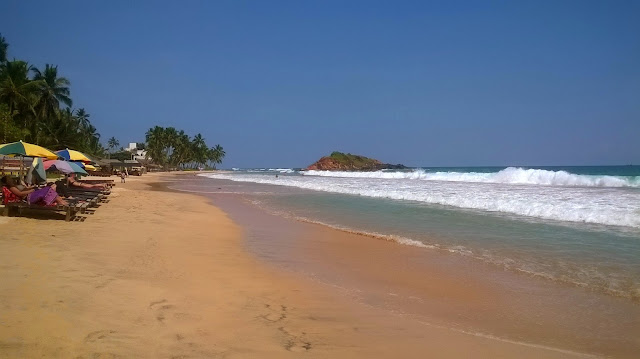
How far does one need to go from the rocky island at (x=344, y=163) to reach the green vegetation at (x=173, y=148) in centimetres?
3678

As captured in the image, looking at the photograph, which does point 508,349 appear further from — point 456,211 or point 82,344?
point 456,211

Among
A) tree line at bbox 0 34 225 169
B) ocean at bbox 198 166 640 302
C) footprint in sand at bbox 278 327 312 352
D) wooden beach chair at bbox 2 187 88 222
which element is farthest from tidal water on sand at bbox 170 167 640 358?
tree line at bbox 0 34 225 169

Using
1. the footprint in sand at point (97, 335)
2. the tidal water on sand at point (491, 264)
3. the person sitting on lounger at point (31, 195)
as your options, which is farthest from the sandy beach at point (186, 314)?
the person sitting on lounger at point (31, 195)

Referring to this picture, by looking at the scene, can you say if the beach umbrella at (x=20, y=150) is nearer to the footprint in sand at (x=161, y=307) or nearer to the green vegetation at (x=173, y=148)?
the footprint in sand at (x=161, y=307)

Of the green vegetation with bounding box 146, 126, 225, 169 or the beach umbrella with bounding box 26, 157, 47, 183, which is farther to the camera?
the green vegetation with bounding box 146, 126, 225, 169

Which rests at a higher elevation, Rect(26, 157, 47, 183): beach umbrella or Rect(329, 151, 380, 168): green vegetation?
Rect(329, 151, 380, 168): green vegetation

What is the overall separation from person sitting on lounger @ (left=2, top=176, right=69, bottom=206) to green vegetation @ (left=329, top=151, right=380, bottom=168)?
13561cm

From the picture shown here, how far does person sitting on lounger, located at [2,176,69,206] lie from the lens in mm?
10156

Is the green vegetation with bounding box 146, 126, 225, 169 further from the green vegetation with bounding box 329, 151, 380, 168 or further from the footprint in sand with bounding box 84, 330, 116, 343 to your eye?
the footprint in sand with bounding box 84, 330, 116, 343

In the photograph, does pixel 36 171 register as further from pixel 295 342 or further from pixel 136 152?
pixel 136 152

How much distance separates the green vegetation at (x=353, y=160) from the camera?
488ft

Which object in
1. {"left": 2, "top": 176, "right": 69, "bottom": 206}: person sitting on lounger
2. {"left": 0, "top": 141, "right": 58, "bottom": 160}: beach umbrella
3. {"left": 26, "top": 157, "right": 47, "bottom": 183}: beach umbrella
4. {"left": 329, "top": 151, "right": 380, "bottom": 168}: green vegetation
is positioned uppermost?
{"left": 329, "top": 151, "right": 380, "bottom": 168}: green vegetation

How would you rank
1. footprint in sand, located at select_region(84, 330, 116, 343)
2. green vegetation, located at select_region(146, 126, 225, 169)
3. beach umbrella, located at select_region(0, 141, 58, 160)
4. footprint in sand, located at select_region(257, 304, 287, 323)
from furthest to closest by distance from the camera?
green vegetation, located at select_region(146, 126, 225, 169) → beach umbrella, located at select_region(0, 141, 58, 160) → footprint in sand, located at select_region(257, 304, 287, 323) → footprint in sand, located at select_region(84, 330, 116, 343)

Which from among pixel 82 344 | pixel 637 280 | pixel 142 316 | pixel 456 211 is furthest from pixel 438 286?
pixel 456 211
